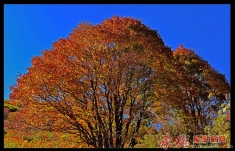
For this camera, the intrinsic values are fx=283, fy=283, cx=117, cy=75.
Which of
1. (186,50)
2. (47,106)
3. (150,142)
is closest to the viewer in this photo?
(150,142)

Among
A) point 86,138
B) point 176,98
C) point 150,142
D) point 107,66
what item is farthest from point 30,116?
point 176,98

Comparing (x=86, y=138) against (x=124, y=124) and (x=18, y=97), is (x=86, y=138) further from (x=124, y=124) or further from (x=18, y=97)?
(x=18, y=97)

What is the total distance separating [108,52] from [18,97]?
5431 millimetres

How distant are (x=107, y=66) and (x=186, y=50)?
9.00 metres

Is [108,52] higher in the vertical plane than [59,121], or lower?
higher

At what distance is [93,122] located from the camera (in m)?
15.2

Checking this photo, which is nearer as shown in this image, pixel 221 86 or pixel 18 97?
pixel 18 97
